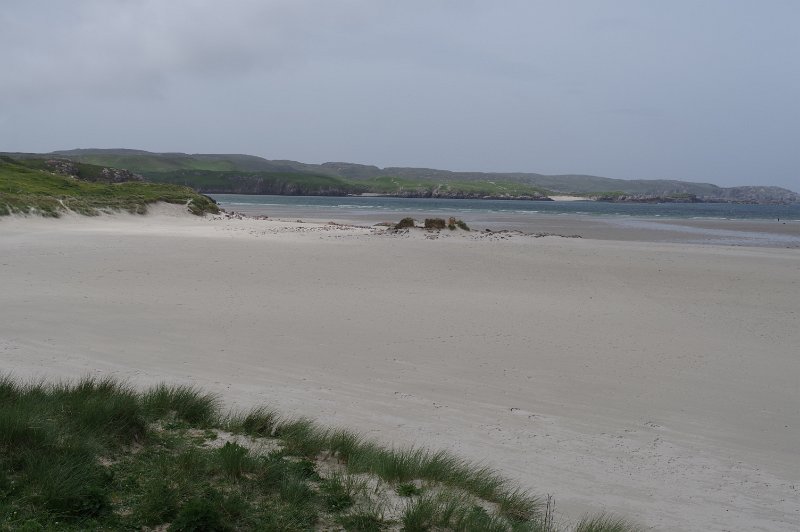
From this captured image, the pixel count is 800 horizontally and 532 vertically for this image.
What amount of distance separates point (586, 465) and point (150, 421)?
11.7 ft

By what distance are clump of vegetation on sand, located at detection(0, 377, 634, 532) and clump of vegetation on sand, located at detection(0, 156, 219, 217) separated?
2201 cm

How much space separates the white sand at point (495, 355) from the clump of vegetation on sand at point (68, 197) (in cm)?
1014

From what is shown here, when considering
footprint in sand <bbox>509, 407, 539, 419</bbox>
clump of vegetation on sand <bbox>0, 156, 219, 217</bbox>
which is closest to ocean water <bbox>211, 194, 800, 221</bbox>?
clump of vegetation on sand <bbox>0, 156, 219, 217</bbox>

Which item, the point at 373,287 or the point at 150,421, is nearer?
the point at 150,421

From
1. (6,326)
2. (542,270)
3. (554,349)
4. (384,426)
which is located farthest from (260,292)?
(542,270)

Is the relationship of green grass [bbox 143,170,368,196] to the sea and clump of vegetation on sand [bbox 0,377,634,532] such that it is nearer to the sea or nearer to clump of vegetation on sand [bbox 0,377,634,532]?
the sea

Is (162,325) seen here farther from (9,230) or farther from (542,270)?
(9,230)

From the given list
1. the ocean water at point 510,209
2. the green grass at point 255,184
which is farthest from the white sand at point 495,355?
the green grass at point 255,184

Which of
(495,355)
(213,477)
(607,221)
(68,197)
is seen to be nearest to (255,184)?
(607,221)

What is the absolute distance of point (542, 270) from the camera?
639 inches

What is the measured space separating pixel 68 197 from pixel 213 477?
1200 inches

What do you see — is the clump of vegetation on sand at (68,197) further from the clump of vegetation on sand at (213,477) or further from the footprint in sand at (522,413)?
the footprint in sand at (522,413)

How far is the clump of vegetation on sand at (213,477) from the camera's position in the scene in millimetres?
3650

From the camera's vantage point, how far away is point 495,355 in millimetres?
8156
